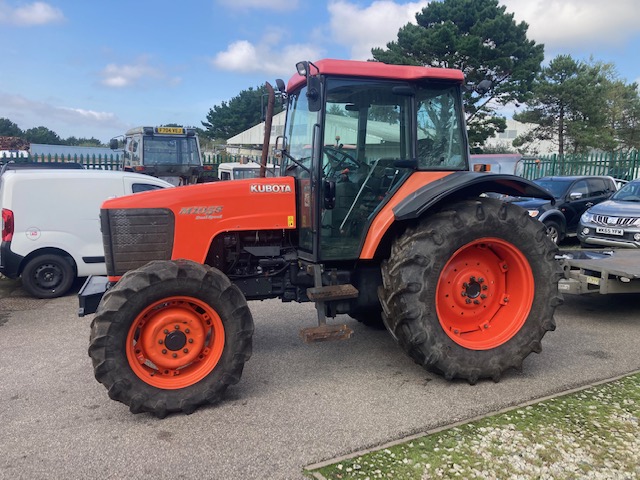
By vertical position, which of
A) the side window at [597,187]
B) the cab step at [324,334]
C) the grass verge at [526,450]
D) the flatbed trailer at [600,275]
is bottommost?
the grass verge at [526,450]

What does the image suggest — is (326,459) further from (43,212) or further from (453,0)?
(453,0)

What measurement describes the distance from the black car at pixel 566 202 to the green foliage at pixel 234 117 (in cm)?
3847

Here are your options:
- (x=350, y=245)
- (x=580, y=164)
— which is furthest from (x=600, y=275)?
(x=580, y=164)

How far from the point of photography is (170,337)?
369cm

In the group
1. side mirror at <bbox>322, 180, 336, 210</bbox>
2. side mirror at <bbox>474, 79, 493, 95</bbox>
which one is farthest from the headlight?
side mirror at <bbox>322, 180, 336, 210</bbox>

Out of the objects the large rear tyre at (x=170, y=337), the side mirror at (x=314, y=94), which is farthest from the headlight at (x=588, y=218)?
the large rear tyre at (x=170, y=337)

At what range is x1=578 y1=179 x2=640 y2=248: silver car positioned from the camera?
29.7 ft

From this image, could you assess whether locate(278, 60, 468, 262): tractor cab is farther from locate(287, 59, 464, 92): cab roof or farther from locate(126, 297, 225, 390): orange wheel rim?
locate(126, 297, 225, 390): orange wheel rim

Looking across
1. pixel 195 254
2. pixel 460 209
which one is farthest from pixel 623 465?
pixel 195 254

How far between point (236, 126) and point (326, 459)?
4853cm

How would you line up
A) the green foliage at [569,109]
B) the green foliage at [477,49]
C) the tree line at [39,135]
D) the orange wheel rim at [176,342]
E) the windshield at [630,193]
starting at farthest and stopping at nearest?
the tree line at [39,135] < the green foliage at [569,109] < the green foliage at [477,49] < the windshield at [630,193] < the orange wheel rim at [176,342]

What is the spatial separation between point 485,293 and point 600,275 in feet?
7.06

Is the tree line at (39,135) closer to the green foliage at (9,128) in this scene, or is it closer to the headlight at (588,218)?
the green foliage at (9,128)

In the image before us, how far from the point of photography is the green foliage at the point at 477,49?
22875mm
